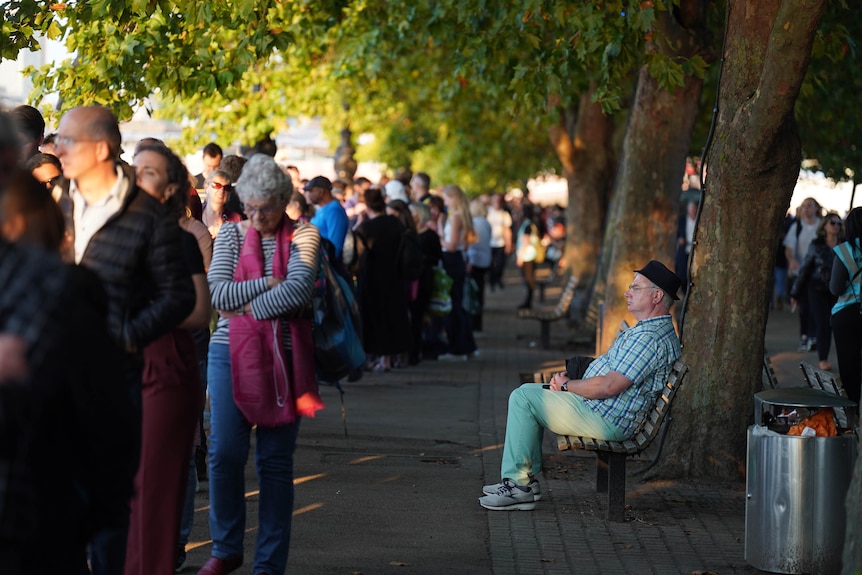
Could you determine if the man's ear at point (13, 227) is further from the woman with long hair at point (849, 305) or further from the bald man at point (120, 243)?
the woman with long hair at point (849, 305)

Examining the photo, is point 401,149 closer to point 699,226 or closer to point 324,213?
point 324,213

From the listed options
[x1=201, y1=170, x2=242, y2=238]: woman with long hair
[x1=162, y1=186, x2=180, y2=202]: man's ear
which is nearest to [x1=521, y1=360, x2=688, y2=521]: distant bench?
[x1=201, y1=170, x2=242, y2=238]: woman with long hair

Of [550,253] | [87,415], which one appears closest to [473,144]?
[550,253]

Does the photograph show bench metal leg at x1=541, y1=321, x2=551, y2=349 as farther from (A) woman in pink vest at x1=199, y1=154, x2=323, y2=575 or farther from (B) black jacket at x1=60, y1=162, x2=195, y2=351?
(B) black jacket at x1=60, y1=162, x2=195, y2=351

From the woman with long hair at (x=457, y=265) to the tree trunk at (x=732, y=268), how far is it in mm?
8734

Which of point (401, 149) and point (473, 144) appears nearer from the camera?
point (473, 144)

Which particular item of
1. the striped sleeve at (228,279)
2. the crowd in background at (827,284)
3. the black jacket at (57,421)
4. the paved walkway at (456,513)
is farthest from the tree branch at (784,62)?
the black jacket at (57,421)

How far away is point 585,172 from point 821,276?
8.91 meters

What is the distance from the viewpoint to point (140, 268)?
499cm

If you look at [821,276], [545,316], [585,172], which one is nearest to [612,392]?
[821,276]

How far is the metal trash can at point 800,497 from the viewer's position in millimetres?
6648

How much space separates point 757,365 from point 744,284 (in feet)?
1.70

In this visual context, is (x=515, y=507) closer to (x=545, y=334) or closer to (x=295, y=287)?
(x=295, y=287)

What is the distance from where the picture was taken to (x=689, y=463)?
9.05 meters
